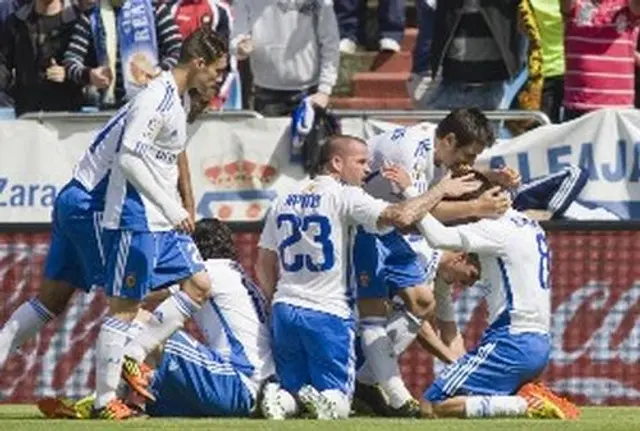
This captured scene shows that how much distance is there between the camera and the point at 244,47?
20.8m

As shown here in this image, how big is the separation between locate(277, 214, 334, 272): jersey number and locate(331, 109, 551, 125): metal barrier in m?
3.39

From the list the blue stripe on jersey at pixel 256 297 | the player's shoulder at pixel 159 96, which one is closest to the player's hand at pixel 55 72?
the blue stripe on jersey at pixel 256 297

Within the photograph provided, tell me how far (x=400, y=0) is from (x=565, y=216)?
131 inches

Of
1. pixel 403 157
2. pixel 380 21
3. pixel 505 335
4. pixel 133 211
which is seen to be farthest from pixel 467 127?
pixel 380 21

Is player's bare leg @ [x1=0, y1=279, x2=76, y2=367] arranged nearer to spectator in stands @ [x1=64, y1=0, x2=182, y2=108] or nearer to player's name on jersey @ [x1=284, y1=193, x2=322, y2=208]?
player's name on jersey @ [x1=284, y1=193, x2=322, y2=208]

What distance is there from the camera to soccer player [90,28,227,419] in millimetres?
16375

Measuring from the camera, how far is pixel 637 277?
1902cm

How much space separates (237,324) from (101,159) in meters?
1.25

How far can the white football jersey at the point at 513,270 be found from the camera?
16.6 metres

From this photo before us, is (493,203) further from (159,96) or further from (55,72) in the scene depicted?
(55,72)

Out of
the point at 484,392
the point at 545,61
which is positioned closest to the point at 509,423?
the point at 484,392

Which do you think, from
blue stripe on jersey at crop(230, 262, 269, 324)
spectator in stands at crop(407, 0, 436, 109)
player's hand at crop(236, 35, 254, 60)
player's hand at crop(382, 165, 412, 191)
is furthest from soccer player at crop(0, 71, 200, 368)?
spectator in stands at crop(407, 0, 436, 109)

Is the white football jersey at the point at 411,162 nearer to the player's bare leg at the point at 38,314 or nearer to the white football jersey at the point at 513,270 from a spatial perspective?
the white football jersey at the point at 513,270

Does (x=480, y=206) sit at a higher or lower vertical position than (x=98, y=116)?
lower
